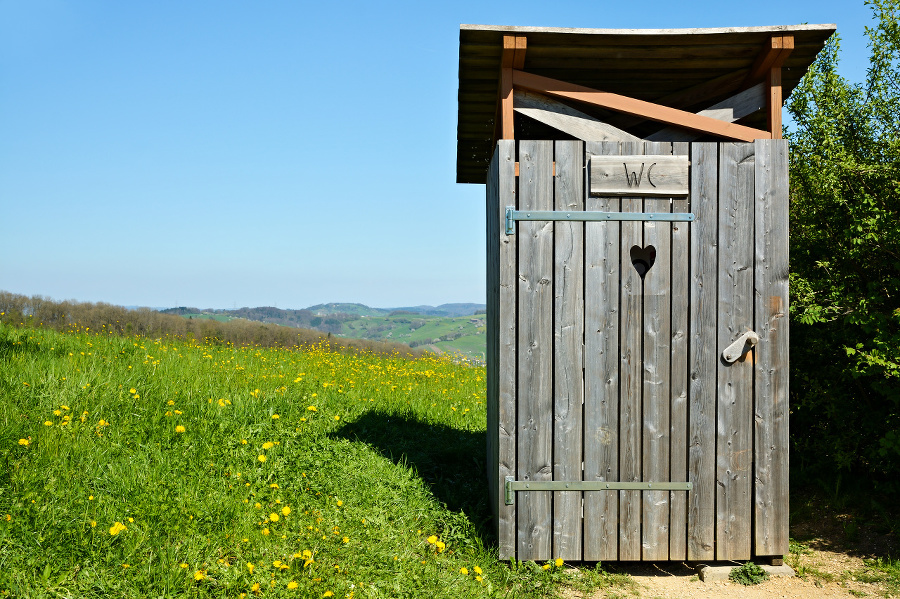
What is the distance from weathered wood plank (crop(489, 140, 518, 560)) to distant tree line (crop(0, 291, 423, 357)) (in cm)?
737

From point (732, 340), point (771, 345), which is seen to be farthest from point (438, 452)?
point (771, 345)

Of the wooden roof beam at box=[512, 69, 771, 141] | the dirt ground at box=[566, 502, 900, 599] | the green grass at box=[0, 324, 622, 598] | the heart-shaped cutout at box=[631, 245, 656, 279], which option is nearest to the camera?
the green grass at box=[0, 324, 622, 598]

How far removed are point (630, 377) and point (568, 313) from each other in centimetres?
59

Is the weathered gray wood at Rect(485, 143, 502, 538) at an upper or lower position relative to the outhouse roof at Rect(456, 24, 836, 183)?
lower

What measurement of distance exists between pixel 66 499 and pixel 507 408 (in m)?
2.77

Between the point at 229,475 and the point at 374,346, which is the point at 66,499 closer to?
the point at 229,475

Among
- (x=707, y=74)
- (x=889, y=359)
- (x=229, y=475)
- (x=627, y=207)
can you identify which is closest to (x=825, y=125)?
(x=707, y=74)

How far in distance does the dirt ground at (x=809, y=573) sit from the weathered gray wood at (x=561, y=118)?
118 inches

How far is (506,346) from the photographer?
3922 millimetres

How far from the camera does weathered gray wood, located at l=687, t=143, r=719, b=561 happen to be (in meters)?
3.99

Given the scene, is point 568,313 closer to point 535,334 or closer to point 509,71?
point 535,334

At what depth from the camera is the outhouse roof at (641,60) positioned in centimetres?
402

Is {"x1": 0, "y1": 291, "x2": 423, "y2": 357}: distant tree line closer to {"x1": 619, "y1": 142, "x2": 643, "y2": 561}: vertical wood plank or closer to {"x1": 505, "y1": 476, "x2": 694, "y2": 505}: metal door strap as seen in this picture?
{"x1": 505, "y1": 476, "x2": 694, "y2": 505}: metal door strap

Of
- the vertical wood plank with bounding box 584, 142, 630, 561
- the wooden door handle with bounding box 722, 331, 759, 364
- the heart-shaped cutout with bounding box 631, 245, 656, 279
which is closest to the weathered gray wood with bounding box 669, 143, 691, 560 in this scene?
the heart-shaped cutout with bounding box 631, 245, 656, 279
